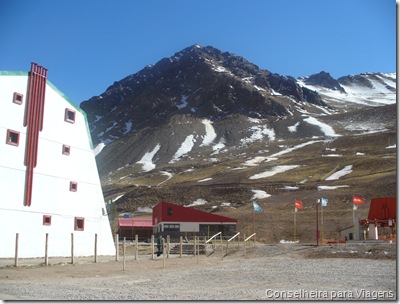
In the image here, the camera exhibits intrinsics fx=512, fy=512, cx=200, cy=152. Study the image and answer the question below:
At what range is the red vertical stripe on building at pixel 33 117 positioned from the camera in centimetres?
2931

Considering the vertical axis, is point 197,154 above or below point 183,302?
above

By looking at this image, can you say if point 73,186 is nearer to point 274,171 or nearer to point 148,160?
point 274,171

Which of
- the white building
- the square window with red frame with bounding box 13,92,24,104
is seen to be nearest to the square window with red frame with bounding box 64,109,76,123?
the white building

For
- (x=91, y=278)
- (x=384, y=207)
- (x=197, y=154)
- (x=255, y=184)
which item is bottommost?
(x=91, y=278)

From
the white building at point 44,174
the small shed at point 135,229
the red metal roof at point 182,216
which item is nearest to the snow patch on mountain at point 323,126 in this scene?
the small shed at point 135,229

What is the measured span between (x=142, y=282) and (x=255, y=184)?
8301 centimetres

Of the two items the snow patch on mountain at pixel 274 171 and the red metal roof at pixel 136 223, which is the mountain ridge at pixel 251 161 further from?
the red metal roof at pixel 136 223

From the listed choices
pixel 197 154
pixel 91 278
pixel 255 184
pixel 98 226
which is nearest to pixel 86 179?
pixel 98 226

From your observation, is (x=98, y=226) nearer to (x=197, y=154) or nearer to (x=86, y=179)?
(x=86, y=179)

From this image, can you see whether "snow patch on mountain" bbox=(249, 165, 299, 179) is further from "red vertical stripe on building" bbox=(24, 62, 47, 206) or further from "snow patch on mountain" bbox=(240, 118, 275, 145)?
"red vertical stripe on building" bbox=(24, 62, 47, 206)

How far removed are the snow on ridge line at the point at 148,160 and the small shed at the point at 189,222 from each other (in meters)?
96.0

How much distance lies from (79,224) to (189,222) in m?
25.0

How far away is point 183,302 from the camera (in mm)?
11508

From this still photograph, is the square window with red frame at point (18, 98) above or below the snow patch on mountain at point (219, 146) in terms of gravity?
below
